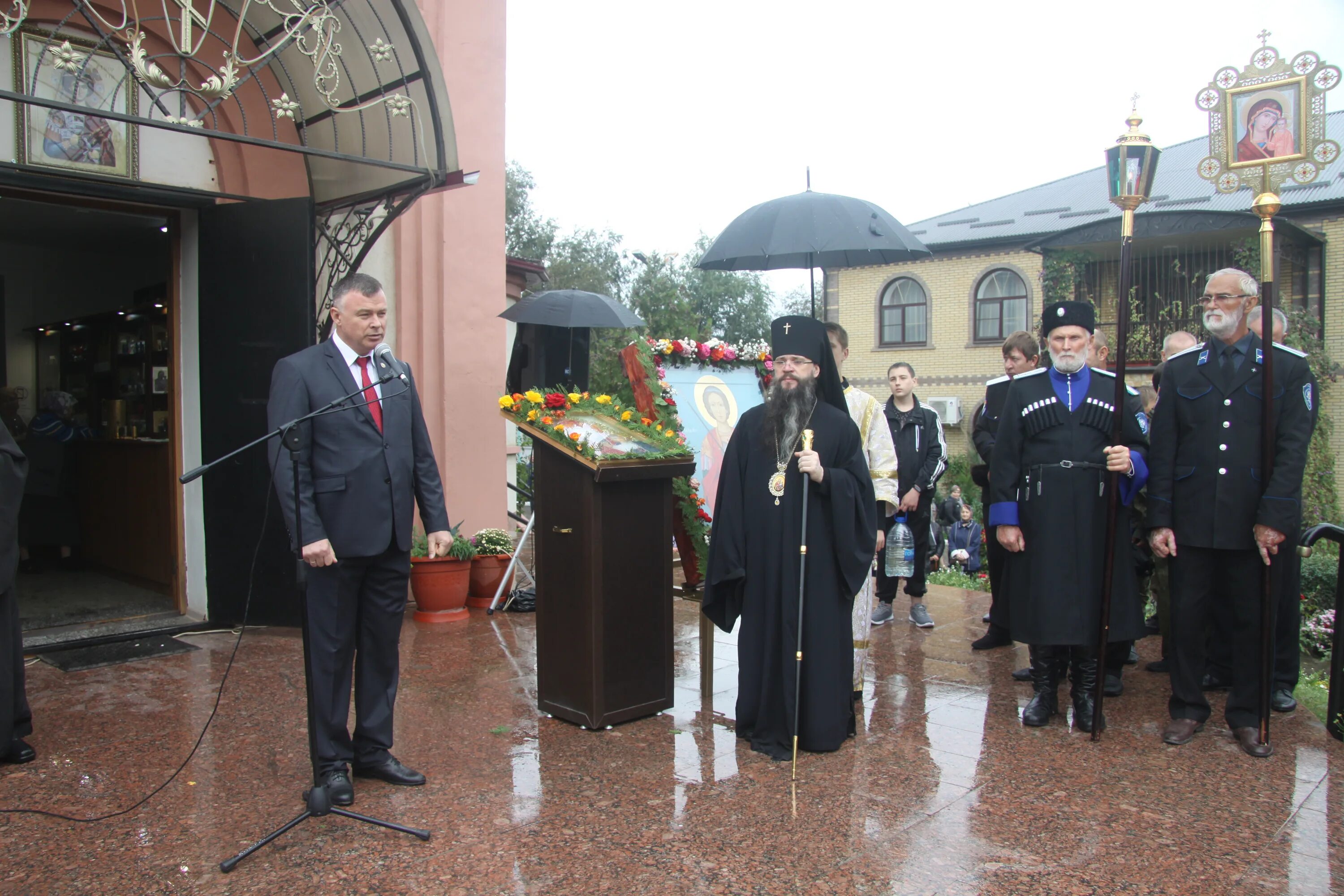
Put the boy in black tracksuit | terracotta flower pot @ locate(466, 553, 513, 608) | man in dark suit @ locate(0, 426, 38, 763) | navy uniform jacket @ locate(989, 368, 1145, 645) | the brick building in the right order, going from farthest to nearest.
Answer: the brick building, terracotta flower pot @ locate(466, 553, 513, 608), the boy in black tracksuit, navy uniform jacket @ locate(989, 368, 1145, 645), man in dark suit @ locate(0, 426, 38, 763)

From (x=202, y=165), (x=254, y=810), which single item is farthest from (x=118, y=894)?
(x=202, y=165)

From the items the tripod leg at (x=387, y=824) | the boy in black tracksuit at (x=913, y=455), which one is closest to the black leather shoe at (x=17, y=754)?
the tripod leg at (x=387, y=824)

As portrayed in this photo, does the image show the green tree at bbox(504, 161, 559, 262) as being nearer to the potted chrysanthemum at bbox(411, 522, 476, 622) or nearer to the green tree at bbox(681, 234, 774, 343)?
the green tree at bbox(681, 234, 774, 343)

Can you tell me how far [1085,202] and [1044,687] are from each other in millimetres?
23679

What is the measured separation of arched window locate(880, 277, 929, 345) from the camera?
2727cm

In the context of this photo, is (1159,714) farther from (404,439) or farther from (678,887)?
(404,439)

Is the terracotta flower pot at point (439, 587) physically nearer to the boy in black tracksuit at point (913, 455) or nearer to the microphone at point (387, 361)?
the boy in black tracksuit at point (913, 455)

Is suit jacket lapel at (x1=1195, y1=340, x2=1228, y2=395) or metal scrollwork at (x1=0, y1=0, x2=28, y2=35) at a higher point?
metal scrollwork at (x1=0, y1=0, x2=28, y2=35)

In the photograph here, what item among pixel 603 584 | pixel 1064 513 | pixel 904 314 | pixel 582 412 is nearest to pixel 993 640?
pixel 1064 513

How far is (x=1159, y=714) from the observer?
5.05 meters

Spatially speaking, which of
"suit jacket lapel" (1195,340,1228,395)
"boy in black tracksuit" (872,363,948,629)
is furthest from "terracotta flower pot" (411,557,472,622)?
"suit jacket lapel" (1195,340,1228,395)

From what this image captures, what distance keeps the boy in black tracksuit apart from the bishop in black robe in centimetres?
233

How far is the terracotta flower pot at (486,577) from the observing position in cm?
746

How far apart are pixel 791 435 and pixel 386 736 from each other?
86.9 inches
